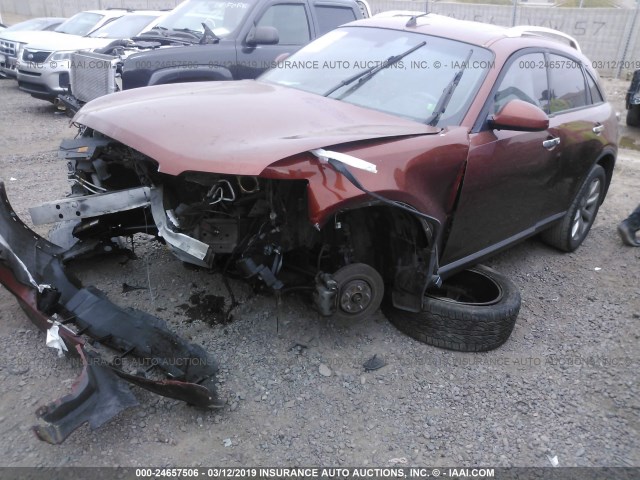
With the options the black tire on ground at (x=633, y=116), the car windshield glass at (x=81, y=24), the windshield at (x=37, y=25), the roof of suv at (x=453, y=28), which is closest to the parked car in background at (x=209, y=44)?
the roof of suv at (x=453, y=28)

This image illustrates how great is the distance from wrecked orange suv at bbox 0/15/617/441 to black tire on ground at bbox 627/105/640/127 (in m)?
6.91

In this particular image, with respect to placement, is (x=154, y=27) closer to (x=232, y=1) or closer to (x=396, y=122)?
(x=232, y=1)

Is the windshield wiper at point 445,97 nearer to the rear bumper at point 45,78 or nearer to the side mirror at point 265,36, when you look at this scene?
the side mirror at point 265,36

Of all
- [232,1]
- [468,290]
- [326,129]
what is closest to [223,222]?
[326,129]

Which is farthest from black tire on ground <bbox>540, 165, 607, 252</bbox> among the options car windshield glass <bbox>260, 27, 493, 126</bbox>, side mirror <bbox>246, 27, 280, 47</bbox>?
side mirror <bbox>246, 27, 280, 47</bbox>

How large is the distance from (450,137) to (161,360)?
2.04 metres

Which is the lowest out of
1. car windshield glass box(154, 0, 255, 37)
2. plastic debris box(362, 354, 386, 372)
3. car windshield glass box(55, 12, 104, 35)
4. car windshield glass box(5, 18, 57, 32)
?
plastic debris box(362, 354, 386, 372)

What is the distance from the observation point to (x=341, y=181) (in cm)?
264

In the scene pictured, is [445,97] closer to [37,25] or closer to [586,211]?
[586,211]

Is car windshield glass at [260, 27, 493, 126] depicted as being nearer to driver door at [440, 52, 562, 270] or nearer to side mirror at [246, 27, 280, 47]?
driver door at [440, 52, 562, 270]

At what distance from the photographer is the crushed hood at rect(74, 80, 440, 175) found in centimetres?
251

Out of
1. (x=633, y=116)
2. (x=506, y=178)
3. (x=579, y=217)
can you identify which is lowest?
(x=633, y=116)

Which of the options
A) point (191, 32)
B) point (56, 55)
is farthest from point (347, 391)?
point (56, 55)

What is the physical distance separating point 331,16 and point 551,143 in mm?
4744
